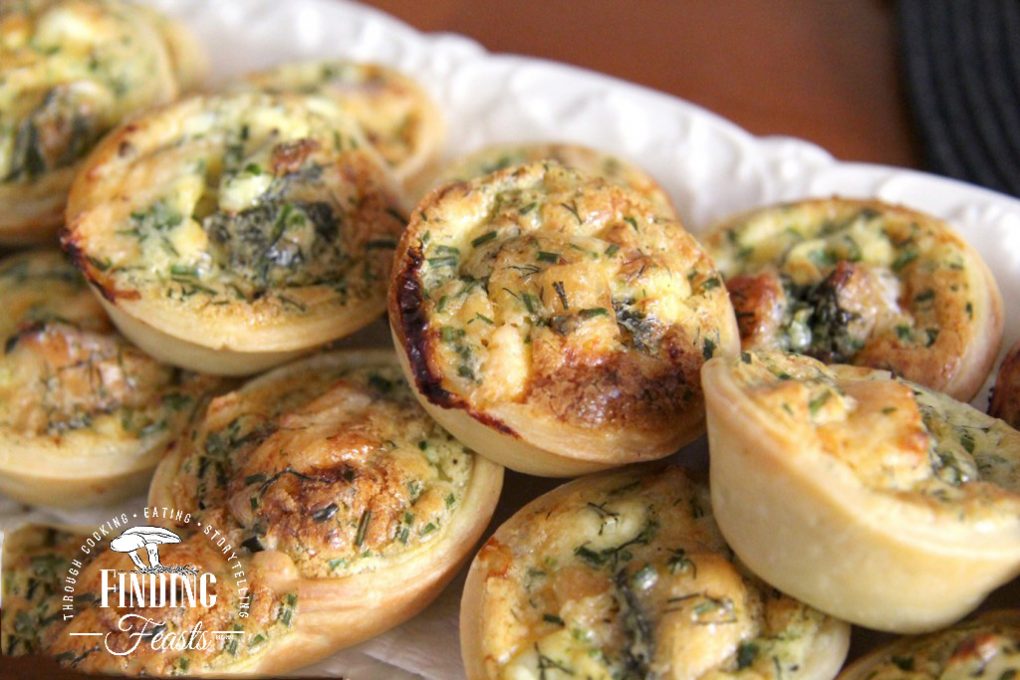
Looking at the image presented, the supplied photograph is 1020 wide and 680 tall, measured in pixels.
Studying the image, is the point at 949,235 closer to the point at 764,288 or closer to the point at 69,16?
the point at 764,288

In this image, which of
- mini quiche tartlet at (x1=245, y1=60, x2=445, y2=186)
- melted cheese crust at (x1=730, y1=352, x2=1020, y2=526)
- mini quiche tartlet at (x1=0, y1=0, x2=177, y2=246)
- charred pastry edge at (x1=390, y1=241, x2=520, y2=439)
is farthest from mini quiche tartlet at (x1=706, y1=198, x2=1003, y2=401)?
mini quiche tartlet at (x1=0, y1=0, x2=177, y2=246)

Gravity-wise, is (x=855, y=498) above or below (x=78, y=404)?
above

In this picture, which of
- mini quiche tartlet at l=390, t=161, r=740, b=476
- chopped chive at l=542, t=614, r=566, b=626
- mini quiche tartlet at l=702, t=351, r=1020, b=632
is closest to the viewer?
mini quiche tartlet at l=702, t=351, r=1020, b=632

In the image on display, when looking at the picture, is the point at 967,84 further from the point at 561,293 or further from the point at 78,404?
the point at 78,404

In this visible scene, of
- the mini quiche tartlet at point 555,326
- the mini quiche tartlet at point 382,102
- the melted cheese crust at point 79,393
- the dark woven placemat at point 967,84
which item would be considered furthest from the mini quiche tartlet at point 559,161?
the dark woven placemat at point 967,84

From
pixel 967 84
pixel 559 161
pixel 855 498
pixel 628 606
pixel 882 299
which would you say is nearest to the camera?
pixel 855 498

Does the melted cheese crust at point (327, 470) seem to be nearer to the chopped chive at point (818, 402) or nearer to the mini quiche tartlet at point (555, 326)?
the mini quiche tartlet at point (555, 326)

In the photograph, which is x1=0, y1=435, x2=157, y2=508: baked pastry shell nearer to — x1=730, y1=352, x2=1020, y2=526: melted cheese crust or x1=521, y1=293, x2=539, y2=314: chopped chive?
x1=521, y1=293, x2=539, y2=314: chopped chive

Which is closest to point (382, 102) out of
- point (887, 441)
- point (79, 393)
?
point (79, 393)
